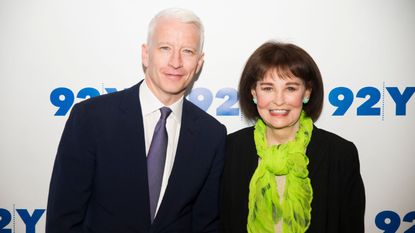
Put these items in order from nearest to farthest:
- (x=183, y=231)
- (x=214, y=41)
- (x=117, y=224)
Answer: (x=117, y=224) → (x=183, y=231) → (x=214, y=41)

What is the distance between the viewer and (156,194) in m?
1.66

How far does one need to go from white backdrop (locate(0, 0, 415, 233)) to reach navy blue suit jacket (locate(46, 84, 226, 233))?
73 cm

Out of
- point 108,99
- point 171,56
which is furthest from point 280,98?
point 108,99

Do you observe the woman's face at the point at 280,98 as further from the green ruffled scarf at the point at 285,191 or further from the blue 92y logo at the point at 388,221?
the blue 92y logo at the point at 388,221

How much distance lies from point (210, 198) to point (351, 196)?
30.6 inches

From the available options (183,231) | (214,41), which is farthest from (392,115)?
(183,231)

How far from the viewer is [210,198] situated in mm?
1892

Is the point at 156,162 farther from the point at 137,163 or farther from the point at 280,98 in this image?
the point at 280,98

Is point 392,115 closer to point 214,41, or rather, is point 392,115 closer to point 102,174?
point 214,41

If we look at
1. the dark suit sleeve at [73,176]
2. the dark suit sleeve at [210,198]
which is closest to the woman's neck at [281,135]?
the dark suit sleeve at [210,198]

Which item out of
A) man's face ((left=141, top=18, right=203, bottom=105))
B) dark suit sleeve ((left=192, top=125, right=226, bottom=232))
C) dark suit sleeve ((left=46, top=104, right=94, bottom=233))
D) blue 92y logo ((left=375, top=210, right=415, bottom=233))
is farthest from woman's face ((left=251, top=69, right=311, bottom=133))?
blue 92y logo ((left=375, top=210, right=415, bottom=233))

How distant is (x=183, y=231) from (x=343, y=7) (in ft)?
6.05

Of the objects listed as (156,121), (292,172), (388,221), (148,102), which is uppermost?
(148,102)

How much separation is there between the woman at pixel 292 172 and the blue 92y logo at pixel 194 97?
47 centimetres
